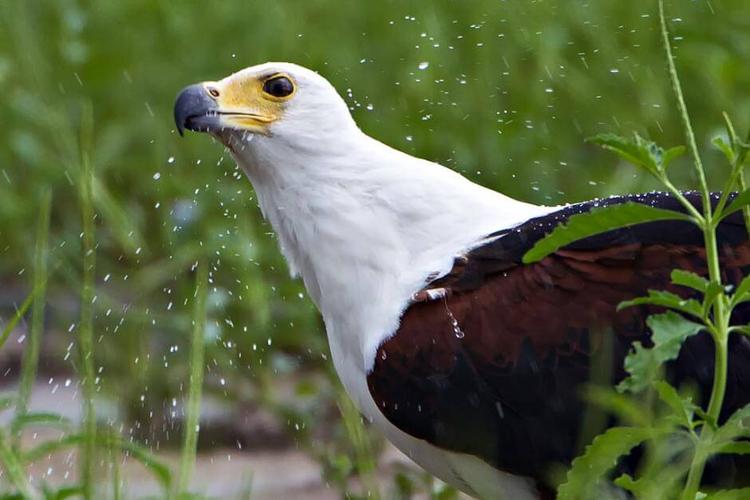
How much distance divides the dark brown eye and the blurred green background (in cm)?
125

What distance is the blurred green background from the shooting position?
5441 mm

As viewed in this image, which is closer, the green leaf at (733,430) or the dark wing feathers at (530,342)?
the green leaf at (733,430)

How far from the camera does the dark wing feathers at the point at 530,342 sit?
349cm

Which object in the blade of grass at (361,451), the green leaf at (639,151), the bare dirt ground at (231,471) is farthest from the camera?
the bare dirt ground at (231,471)

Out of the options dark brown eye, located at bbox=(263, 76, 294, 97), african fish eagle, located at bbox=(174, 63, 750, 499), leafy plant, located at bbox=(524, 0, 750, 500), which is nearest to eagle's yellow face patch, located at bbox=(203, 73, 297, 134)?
dark brown eye, located at bbox=(263, 76, 294, 97)

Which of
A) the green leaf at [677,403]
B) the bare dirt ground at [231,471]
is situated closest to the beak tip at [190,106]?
the bare dirt ground at [231,471]

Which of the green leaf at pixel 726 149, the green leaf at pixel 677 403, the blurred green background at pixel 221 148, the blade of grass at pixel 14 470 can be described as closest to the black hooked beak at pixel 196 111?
the blade of grass at pixel 14 470

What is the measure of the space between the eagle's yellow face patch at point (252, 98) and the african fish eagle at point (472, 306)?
0.18 metres

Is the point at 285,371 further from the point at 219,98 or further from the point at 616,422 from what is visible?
the point at 616,422

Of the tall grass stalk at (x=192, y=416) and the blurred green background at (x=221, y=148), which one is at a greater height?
the tall grass stalk at (x=192, y=416)

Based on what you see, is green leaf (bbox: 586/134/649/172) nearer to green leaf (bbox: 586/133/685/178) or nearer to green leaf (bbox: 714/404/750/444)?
green leaf (bbox: 586/133/685/178)

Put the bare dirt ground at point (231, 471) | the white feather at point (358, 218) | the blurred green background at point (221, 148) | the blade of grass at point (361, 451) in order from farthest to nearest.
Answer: the blurred green background at point (221, 148)
the bare dirt ground at point (231, 471)
the blade of grass at point (361, 451)
the white feather at point (358, 218)

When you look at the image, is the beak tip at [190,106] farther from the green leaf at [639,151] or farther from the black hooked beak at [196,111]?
the green leaf at [639,151]

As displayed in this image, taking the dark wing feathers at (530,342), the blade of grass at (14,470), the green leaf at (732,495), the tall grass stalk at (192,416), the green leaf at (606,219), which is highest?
the green leaf at (606,219)
